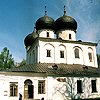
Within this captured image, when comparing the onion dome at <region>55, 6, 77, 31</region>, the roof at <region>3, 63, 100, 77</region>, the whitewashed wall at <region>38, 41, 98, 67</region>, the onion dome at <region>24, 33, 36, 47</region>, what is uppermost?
the onion dome at <region>55, 6, 77, 31</region>

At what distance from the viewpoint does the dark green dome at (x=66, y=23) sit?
3366cm

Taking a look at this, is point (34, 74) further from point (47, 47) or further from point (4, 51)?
point (4, 51)

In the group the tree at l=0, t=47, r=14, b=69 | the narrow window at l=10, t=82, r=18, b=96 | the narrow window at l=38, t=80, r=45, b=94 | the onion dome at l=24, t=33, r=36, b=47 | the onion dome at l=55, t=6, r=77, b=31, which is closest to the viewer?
the narrow window at l=10, t=82, r=18, b=96

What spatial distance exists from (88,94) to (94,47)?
377 inches

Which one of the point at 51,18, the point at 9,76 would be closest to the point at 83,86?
the point at 9,76

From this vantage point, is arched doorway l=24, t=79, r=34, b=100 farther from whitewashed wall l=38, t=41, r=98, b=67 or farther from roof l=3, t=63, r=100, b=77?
whitewashed wall l=38, t=41, r=98, b=67

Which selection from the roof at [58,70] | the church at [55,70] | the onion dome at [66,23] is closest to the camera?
the church at [55,70]

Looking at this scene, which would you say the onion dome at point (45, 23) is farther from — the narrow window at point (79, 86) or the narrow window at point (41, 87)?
the narrow window at point (41, 87)

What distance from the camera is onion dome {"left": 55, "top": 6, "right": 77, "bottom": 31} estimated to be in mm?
33656

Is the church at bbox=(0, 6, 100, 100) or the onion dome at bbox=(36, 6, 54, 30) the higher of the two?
the onion dome at bbox=(36, 6, 54, 30)

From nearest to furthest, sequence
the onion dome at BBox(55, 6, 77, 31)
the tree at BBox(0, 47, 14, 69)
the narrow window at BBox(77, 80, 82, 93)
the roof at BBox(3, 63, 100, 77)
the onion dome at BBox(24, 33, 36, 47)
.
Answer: the roof at BBox(3, 63, 100, 77)
the narrow window at BBox(77, 80, 82, 93)
the onion dome at BBox(55, 6, 77, 31)
the onion dome at BBox(24, 33, 36, 47)
the tree at BBox(0, 47, 14, 69)

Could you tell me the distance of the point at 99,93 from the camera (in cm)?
2894

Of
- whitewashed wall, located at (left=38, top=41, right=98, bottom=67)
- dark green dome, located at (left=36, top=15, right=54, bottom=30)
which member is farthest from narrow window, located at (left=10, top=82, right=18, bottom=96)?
dark green dome, located at (left=36, top=15, right=54, bottom=30)

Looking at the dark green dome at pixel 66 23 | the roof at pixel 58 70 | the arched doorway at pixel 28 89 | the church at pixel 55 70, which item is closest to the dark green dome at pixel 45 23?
the church at pixel 55 70
